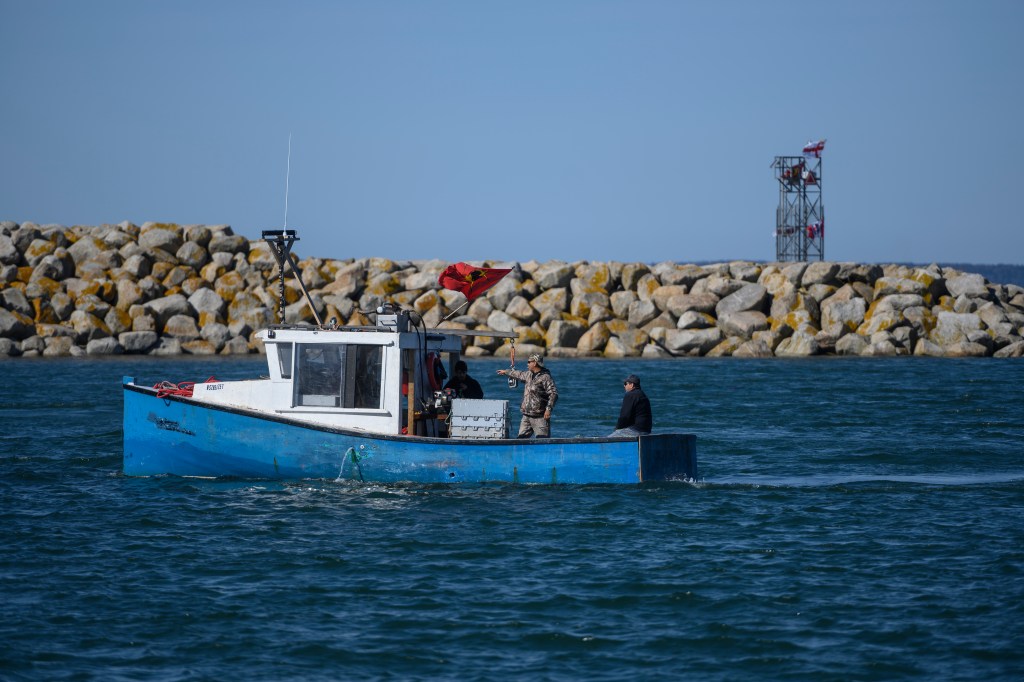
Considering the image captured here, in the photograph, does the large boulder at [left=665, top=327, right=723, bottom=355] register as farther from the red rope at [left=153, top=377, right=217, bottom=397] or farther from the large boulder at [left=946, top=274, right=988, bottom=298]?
the red rope at [left=153, top=377, right=217, bottom=397]

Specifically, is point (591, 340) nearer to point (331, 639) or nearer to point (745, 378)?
point (745, 378)

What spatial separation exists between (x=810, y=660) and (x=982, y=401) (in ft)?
77.5

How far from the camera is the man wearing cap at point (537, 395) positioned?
59.4 ft

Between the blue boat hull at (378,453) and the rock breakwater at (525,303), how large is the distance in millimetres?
28949

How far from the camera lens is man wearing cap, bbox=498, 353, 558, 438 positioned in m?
18.1

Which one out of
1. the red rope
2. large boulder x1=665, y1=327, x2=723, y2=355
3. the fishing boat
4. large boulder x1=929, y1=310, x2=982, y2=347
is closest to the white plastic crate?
the fishing boat

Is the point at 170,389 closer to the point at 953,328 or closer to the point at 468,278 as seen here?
the point at 468,278

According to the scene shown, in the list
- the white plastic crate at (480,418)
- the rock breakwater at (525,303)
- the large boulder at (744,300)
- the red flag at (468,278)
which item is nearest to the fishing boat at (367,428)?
the white plastic crate at (480,418)

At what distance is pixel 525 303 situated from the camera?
49.8 metres

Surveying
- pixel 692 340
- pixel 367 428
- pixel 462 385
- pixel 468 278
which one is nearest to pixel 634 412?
pixel 462 385

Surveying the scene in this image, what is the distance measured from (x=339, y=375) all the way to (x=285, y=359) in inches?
35.8

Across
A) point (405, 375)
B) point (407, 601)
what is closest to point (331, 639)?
point (407, 601)

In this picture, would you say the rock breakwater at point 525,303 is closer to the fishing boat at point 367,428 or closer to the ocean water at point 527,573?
the ocean water at point 527,573

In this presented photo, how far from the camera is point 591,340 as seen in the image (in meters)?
48.4
